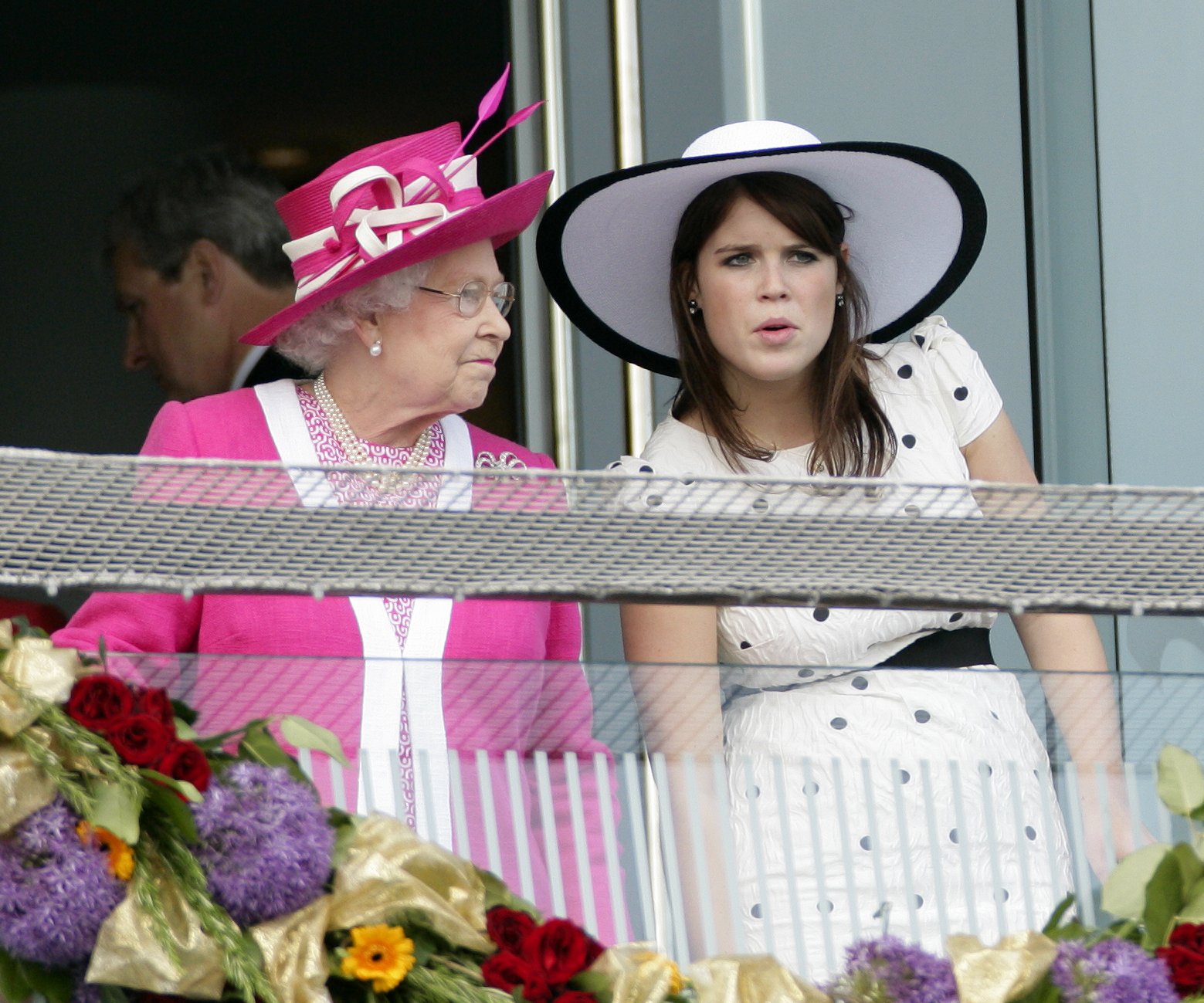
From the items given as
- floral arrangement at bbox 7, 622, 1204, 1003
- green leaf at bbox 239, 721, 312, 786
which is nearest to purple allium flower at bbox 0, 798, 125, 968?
floral arrangement at bbox 7, 622, 1204, 1003

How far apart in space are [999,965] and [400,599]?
571 mm

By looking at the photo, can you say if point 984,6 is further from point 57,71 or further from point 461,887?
point 461,887

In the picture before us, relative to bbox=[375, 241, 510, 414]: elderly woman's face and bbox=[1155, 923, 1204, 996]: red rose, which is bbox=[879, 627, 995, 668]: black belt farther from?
bbox=[1155, 923, 1204, 996]: red rose

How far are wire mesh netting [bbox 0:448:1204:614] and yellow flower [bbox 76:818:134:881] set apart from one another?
130mm

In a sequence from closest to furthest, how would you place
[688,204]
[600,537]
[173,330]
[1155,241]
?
1. [600,537]
2. [688,204]
3. [1155,241]
4. [173,330]

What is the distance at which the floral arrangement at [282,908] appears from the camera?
38.4 inches

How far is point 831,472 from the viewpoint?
190 cm

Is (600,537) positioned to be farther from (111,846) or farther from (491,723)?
(111,846)

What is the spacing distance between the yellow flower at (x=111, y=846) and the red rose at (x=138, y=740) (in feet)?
0.13

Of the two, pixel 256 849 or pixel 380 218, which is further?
pixel 380 218

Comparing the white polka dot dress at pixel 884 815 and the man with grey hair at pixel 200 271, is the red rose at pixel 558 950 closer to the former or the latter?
the white polka dot dress at pixel 884 815

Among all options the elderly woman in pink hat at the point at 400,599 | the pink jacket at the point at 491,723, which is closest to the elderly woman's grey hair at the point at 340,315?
the elderly woman in pink hat at the point at 400,599

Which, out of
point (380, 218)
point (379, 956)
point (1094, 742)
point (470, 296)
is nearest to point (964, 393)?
point (470, 296)

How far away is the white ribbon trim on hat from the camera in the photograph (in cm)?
189
